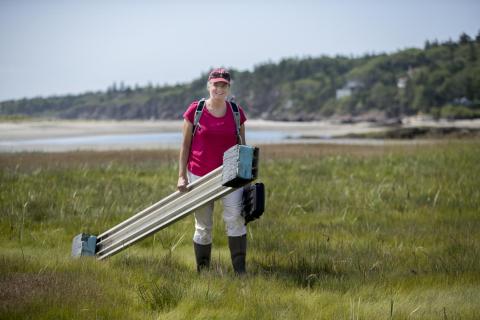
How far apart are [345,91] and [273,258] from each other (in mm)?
149831

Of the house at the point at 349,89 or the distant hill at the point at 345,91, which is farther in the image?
the house at the point at 349,89

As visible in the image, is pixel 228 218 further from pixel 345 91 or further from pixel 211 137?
pixel 345 91

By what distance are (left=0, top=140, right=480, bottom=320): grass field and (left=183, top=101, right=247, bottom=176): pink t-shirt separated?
1.07 metres

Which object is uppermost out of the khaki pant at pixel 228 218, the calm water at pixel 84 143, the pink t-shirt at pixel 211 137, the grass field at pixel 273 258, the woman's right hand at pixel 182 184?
the pink t-shirt at pixel 211 137

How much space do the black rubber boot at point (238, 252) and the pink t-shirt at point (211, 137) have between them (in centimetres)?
74

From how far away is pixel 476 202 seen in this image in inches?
350

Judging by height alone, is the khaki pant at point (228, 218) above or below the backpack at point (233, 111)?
below

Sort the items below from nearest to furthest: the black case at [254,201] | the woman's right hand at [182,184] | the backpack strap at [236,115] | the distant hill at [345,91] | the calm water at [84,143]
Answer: the black case at [254,201] → the woman's right hand at [182,184] → the backpack strap at [236,115] → the calm water at [84,143] → the distant hill at [345,91]

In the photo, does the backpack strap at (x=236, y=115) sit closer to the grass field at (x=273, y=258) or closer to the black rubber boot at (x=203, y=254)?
the black rubber boot at (x=203, y=254)

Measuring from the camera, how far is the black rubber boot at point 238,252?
5.00 meters

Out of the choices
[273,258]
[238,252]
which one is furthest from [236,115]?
[273,258]

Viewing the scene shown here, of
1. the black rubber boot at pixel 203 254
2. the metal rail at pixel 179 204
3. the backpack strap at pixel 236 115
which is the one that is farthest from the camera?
the black rubber boot at pixel 203 254

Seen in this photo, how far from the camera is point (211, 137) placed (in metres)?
4.95

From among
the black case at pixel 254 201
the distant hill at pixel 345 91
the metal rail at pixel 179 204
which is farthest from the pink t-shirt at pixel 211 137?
the distant hill at pixel 345 91
